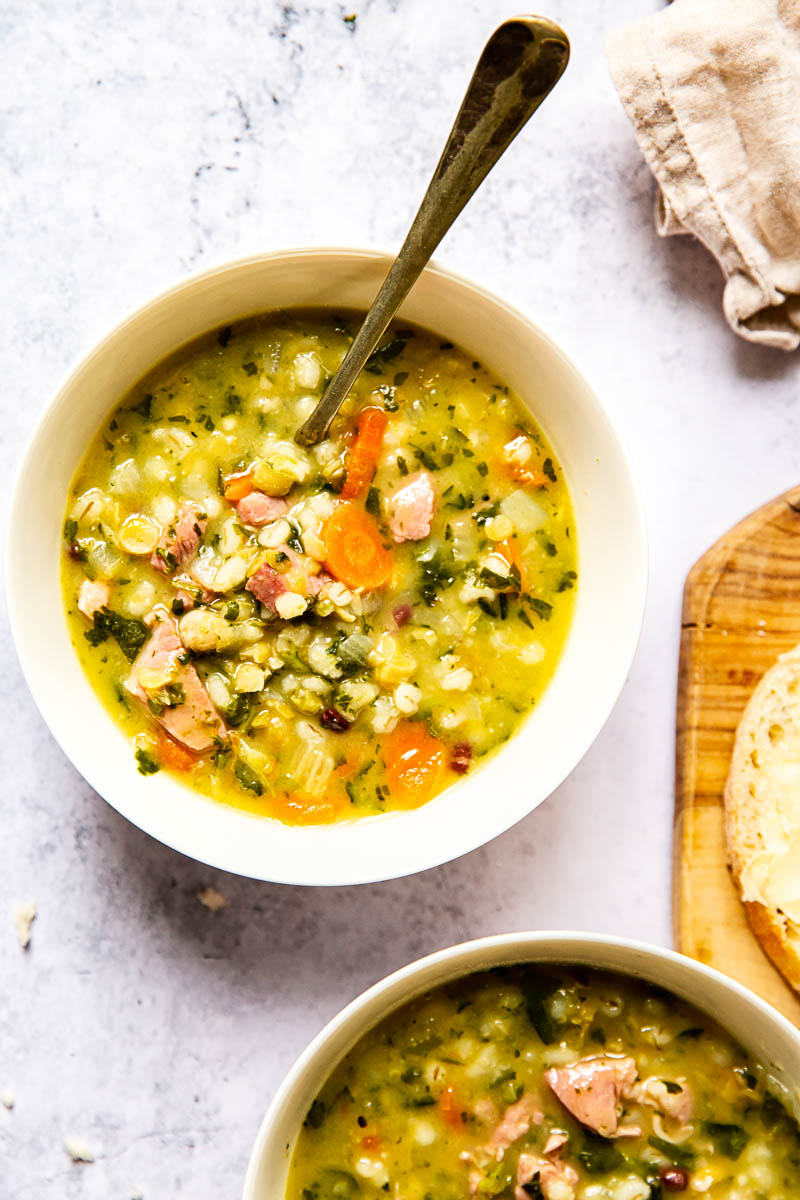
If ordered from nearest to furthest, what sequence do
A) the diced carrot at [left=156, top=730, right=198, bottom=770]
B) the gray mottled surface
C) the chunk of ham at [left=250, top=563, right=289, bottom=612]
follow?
1. the chunk of ham at [left=250, top=563, right=289, bottom=612]
2. the diced carrot at [left=156, top=730, right=198, bottom=770]
3. the gray mottled surface

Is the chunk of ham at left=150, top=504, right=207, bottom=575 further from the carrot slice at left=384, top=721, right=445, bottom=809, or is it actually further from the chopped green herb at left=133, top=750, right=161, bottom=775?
the carrot slice at left=384, top=721, right=445, bottom=809

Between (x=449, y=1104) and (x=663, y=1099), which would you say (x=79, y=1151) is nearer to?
(x=449, y=1104)

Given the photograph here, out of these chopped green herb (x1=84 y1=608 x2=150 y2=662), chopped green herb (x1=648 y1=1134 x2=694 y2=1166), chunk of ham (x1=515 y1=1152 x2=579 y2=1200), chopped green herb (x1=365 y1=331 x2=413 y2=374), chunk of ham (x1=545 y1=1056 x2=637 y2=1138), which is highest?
chopped green herb (x1=365 y1=331 x2=413 y2=374)

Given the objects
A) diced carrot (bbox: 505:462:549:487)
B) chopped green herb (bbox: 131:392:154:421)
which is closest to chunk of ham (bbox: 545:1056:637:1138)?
diced carrot (bbox: 505:462:549:487)

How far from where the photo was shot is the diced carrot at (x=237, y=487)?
3287 millimetres

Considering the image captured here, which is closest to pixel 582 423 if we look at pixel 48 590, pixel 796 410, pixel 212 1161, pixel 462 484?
pixel 462 484

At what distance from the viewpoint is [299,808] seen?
3381 mm

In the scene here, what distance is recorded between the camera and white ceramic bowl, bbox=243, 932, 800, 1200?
3088 millimetres

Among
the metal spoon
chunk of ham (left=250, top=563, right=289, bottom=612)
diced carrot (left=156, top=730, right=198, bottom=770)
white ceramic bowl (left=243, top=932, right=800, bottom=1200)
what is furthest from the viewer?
diced carrot (left=156, top=730, right=198, bottom=770)

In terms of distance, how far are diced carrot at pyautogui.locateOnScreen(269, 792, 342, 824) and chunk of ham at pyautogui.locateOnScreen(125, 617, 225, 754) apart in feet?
0.92

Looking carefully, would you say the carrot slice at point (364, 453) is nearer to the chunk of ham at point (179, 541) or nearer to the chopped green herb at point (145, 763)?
the chunk of ham at point (179, 541)

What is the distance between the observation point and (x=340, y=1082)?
3328 millimetres

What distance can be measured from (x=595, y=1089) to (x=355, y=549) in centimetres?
169

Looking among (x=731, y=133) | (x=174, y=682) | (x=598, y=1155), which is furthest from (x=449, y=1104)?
(x=731, y=133)
